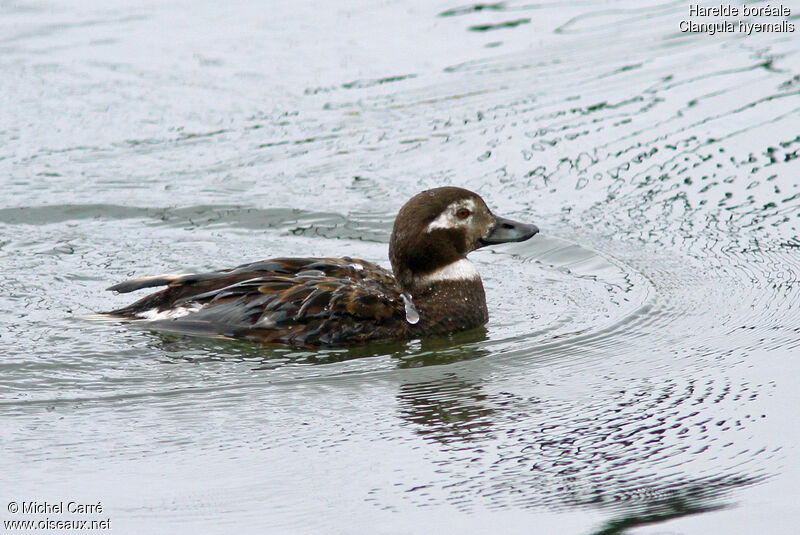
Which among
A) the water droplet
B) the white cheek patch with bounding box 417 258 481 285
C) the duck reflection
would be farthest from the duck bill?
the duck reflection

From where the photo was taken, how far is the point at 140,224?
36.6 ft

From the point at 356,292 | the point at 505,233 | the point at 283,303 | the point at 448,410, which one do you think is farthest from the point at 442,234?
the point at 448,410

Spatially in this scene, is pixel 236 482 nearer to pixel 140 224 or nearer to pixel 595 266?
Result: pixel 595 266

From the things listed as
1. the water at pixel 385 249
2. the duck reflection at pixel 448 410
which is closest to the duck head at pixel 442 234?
the water at pixel 385 249

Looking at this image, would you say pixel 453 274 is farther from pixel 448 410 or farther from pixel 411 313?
pixel 448 410

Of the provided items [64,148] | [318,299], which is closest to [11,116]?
[64,148]

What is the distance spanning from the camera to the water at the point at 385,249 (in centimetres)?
595

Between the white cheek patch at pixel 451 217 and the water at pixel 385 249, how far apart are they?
30.5 inches

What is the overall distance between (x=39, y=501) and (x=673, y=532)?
2848mm

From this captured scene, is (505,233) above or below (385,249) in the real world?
above

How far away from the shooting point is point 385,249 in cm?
1072

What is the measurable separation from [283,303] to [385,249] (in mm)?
2471

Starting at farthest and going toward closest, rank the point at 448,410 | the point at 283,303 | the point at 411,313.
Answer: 1. the point at 411,313
2. the point at 283,303
3. the point at 448,410

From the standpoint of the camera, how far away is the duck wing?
8.28 metres
